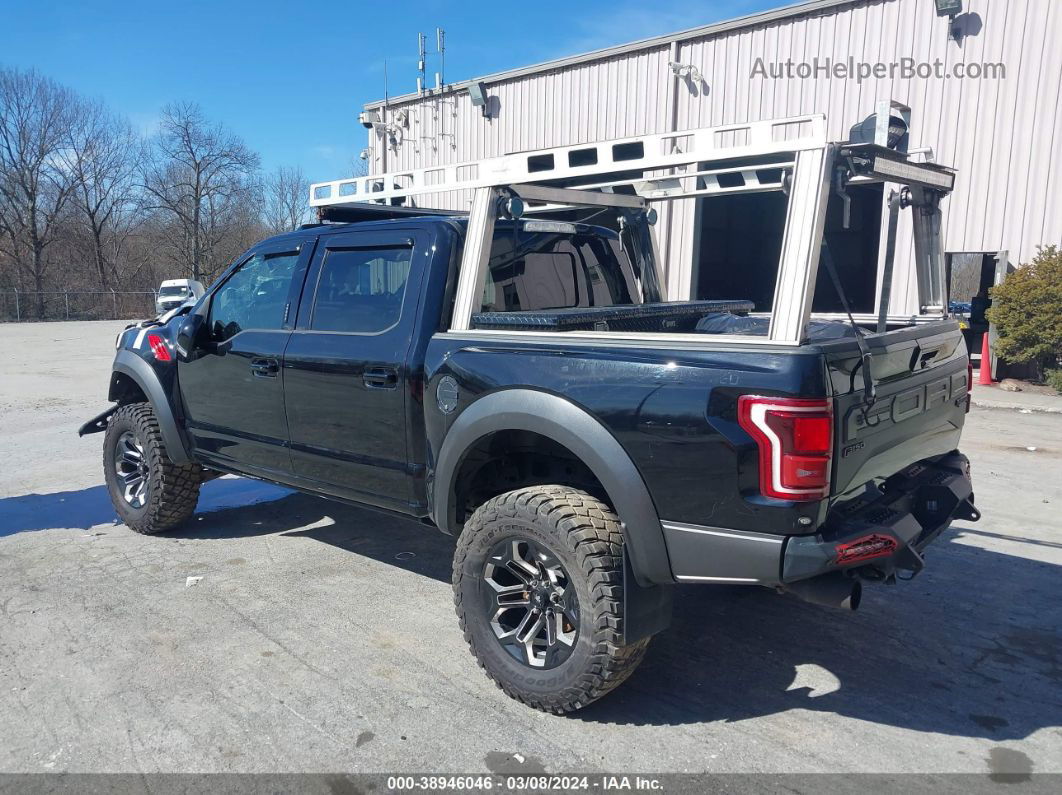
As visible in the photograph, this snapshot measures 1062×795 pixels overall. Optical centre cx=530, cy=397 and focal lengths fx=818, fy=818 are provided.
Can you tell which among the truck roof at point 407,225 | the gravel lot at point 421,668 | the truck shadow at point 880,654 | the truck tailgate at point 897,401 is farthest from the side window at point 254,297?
the truck tailgate at point 897,401

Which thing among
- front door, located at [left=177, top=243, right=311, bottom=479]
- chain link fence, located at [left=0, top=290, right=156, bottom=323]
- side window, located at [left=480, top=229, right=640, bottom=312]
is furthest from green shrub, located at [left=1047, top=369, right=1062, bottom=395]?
chain link fence, located at [left=0, top=290, right=156, bottom=323]

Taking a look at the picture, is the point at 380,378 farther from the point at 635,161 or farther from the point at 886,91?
the point at 886,91

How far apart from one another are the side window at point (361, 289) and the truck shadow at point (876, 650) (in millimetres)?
1533

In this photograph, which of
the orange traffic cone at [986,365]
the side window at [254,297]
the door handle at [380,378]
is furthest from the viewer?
the orange traffic cone at [986,365]

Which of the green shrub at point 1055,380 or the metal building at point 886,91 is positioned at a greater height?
the metal building at point 886,91

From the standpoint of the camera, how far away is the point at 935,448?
3.59 m

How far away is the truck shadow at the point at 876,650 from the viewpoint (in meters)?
3.21

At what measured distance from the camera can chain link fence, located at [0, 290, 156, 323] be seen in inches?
1471

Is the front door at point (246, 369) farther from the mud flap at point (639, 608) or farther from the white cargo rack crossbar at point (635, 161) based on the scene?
the mud flap at point (639, 608)

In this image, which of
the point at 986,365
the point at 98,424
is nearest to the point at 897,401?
the point at 98,424

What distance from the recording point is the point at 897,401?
3.09 metres

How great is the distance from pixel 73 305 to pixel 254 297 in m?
41.0

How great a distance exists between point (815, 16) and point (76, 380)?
44.3ft

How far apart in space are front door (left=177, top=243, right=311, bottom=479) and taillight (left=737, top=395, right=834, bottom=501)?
8.77 feet
